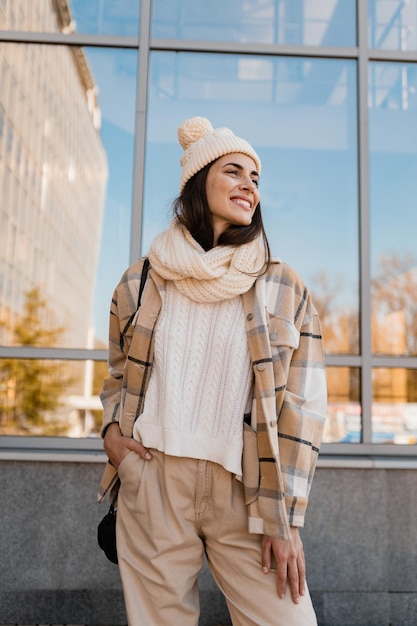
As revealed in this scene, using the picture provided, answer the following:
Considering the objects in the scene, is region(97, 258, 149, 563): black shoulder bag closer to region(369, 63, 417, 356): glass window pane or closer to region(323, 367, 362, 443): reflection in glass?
region(323, 367, 362, 443): reflection in glass

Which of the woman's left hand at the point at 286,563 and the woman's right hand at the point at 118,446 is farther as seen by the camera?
the woman's right hand at the point at 118,446

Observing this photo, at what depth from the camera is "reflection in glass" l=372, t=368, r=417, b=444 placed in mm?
3646

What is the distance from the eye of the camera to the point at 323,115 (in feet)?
13.1

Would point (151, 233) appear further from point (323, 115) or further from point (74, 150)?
point (323, 115)

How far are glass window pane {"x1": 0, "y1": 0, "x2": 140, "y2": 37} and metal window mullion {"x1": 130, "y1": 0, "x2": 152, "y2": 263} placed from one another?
0.34 feet

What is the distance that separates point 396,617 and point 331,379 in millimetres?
1341

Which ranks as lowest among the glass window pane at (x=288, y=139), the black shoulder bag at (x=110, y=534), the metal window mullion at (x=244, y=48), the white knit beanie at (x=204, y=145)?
the black shoulder bag at (x=110, y=534)

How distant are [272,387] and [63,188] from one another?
2.84 metres

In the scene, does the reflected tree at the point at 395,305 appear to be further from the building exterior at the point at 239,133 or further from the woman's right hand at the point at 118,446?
the woman's right hand at the point at 118,446

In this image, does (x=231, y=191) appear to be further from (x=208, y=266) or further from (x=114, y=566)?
(x=114, y=566)

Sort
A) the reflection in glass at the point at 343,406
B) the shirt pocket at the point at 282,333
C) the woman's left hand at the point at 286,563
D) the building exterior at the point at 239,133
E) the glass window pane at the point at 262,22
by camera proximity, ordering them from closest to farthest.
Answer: the woman's left hand at the point at 286,563
the shirt pocket at the point at 282,333
the reflection in glass at the point at 343,406
the building exterior at the point at 239,133
the glass window pane at the point at 262,22

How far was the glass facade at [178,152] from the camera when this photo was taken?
3756 mm

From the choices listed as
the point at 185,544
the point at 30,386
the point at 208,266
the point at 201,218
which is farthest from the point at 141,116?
the point at 185,544

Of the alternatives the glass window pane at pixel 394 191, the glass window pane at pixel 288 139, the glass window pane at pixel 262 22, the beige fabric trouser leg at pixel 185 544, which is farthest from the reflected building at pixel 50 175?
the beige fabric trouser leg at pixel 185 544
